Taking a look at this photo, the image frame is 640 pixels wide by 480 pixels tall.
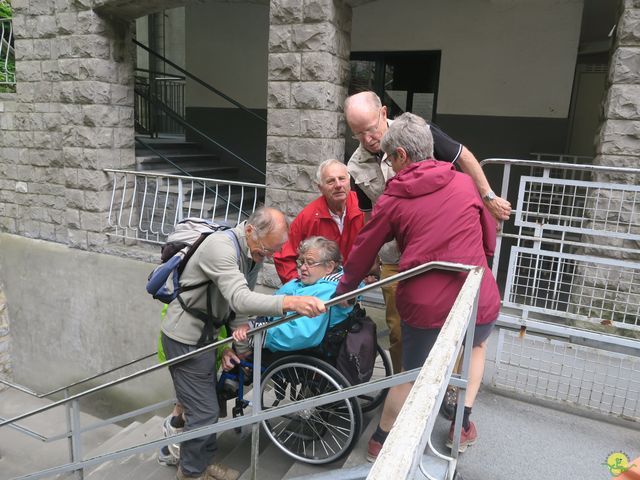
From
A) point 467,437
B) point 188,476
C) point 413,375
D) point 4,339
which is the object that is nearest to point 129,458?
point 188,476

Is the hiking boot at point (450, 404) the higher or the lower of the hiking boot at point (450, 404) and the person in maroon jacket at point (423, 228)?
the lower

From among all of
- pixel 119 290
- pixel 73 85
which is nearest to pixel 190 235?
pixel 119 290

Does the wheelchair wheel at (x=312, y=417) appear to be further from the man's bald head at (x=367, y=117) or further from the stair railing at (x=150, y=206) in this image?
the stair railing at (x=150, y=206)

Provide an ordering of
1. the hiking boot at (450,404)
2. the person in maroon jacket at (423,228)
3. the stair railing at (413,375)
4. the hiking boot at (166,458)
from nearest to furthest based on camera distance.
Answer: the stair railing at (413,375) → the person in maroon jacket at (423,228) → the hiking boot at (450,404) → the hiking boot at (166,458)

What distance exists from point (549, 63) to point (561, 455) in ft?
15.9

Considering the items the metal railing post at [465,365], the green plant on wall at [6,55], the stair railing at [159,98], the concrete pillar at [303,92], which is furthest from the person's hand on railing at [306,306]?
the stair railing at [159,98]

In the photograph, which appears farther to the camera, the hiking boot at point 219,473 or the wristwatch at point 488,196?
the hiking boot at point 219,473

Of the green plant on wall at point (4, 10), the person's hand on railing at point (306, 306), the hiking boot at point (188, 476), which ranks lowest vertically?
the hiking boot at point (188, 476)

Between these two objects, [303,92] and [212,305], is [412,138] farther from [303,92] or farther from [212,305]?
[303,92]

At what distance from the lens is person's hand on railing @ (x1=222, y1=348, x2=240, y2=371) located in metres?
2.82

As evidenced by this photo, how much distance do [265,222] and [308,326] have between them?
60 centimetres

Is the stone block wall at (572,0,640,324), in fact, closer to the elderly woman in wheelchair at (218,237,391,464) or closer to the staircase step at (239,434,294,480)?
the elderly woman in wheelchair at (218,237,391,464)

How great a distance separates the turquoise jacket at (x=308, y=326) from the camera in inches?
102

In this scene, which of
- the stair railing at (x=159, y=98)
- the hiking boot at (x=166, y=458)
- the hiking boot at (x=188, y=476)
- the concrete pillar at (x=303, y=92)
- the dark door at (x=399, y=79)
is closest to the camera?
the hiking boot at (x=188, y=476)
